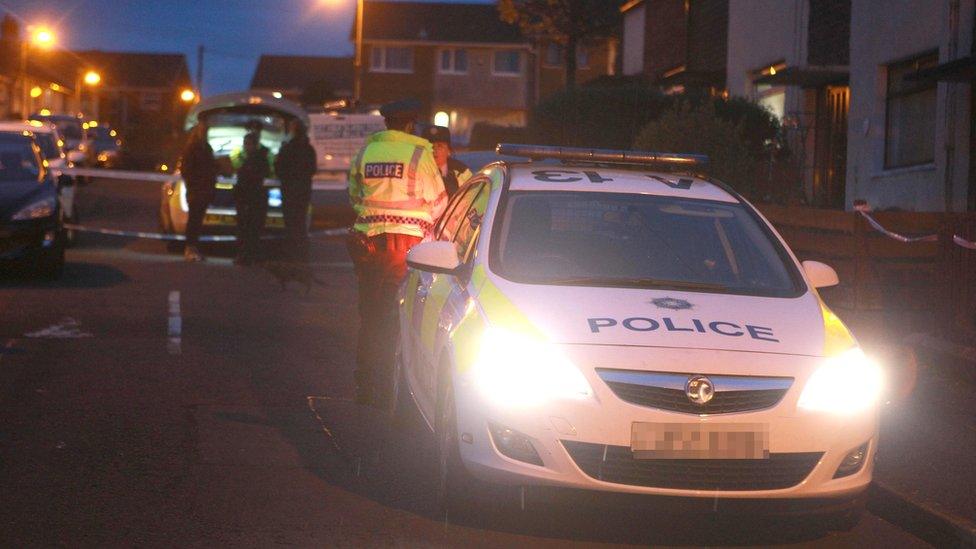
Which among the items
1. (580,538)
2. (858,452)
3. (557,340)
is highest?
(557,340)

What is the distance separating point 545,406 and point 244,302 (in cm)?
936

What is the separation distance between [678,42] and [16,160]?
800 inches

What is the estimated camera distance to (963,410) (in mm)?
9164

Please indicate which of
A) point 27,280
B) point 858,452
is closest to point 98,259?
point 27,280

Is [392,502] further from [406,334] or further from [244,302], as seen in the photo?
[244,302]

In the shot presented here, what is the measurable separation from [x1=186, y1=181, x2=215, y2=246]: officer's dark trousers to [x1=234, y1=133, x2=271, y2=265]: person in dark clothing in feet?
1.45

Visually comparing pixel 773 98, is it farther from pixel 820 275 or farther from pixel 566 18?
pixel 820 275

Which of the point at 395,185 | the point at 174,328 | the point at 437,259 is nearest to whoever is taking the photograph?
the point at 437,259

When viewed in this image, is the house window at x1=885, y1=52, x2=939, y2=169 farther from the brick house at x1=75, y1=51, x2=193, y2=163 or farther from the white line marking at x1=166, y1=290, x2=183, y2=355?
the brick house at x1=75, y1=51, x2=193, y2=163

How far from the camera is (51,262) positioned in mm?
16328

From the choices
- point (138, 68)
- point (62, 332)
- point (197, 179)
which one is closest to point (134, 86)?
point (138, 68)

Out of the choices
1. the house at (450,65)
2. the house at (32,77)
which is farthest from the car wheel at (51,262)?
the house at (450,65)

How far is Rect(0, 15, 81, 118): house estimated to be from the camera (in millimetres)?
64088

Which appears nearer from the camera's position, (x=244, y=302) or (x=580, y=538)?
(x=580, y=538)
